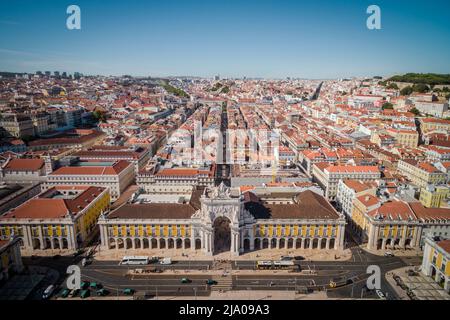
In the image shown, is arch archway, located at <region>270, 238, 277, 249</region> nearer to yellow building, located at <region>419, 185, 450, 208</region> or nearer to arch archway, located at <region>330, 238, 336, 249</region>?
arch archway, located at <region>330, 238, 336, 249</region>

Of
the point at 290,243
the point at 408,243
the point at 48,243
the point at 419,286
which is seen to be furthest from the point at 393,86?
the point at 48,243

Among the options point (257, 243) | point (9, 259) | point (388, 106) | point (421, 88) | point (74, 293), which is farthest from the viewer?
point (421, 88)

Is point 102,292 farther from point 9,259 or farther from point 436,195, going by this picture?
point 436,195

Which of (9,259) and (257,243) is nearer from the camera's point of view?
(9,259)

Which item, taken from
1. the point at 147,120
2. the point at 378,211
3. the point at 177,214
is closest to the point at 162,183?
the point at 177,214

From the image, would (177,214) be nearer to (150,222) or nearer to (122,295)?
(150,222)

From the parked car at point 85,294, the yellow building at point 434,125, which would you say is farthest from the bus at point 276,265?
the yellow building at point 434,125
